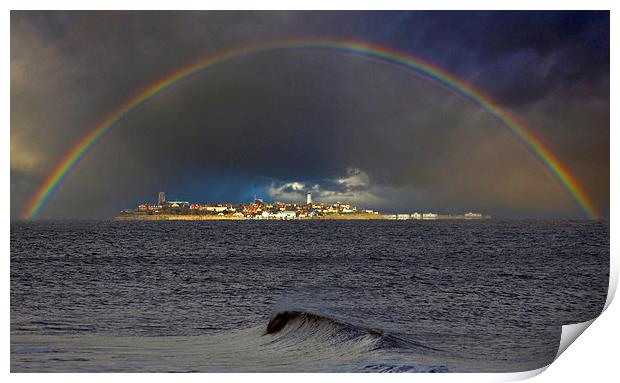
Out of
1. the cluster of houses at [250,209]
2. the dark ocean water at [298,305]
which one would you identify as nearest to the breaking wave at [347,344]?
the dark ocean water at [298,305]

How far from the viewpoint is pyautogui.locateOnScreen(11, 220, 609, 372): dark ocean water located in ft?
39.8

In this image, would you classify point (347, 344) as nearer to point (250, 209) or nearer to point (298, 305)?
point (298, 305)

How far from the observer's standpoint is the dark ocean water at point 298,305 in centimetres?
1214

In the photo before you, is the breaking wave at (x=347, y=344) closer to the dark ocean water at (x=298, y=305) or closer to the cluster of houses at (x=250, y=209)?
the dark ocean water at (x=298, y=305)

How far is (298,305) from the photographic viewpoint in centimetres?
2350

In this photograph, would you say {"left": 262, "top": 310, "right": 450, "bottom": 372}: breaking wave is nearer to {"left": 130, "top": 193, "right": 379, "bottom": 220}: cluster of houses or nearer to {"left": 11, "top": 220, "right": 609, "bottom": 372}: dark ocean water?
{"left": 11, "top": 220, "right": 609, "bottom": 372}: dark ocean water

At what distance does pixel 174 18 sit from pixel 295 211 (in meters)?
50.1

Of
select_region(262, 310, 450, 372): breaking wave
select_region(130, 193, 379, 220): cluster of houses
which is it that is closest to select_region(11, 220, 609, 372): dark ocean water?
select_region(262, 310, 450, 372): breaking wave

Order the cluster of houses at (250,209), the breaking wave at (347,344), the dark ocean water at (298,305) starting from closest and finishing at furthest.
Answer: the breaking wave at (347,344) < the dark ocean water at (298,305) < the cluster of houses at (250,209)

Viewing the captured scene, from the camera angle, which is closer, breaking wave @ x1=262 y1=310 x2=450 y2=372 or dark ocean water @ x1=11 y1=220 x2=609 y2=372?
breaking wave @ x1=262 y1=310 x2=450 y2=372

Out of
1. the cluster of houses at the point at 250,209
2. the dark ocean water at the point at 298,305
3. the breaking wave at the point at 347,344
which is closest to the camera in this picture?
the breaking wave at the point at 347,344

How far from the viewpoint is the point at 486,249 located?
2202 inches

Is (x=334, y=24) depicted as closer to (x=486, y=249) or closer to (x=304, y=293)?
(x=486, y=249)

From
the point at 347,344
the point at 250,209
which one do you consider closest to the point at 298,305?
the point at 347,344
